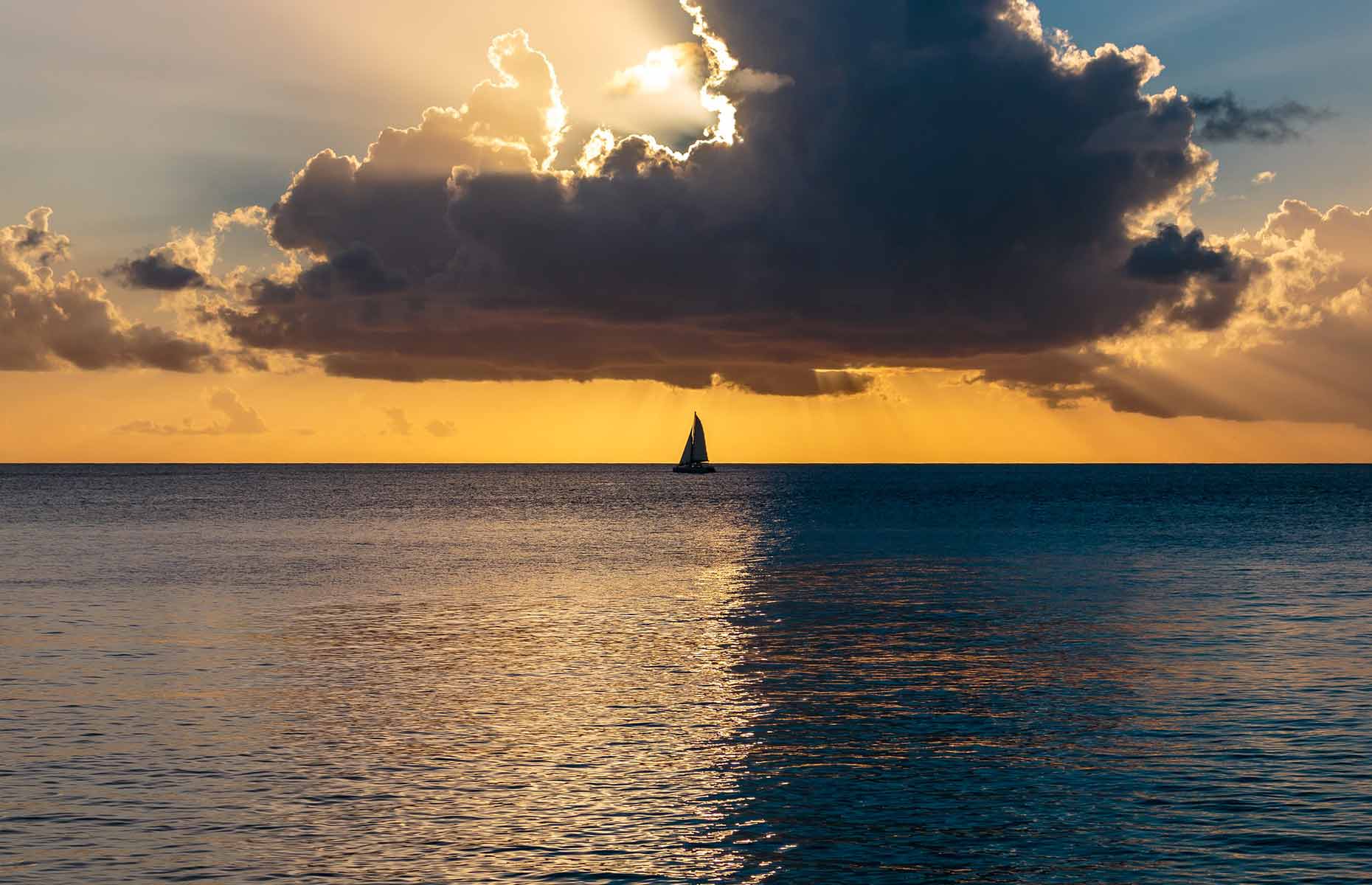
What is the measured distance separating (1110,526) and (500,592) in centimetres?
8732

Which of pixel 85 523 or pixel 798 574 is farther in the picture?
pixel 85 523

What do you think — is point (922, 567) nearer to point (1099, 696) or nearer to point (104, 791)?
point (1099, 696)

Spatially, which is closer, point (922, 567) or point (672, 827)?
point (672, 827)

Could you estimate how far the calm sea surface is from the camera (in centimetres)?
2327

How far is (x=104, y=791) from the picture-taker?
27.1 metres

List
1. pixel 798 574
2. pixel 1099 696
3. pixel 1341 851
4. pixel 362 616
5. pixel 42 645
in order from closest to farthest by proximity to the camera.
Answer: pixel 1341 851 < pixel 1099 696 < pixel 42 645 < pixel 362 616 < pixel 798 574

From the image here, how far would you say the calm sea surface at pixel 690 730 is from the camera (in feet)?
76.3

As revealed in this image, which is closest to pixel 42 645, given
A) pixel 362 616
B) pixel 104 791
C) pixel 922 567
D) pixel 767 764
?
pixel 362 616

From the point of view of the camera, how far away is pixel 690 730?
110 feet

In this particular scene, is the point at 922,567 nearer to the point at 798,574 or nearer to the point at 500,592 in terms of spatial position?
the point at 798,574

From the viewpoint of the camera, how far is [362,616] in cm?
6025

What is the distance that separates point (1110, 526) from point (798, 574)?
226 feet

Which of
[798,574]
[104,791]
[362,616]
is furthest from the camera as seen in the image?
[798,574]

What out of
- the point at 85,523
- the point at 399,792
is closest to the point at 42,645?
the point at 399,792
